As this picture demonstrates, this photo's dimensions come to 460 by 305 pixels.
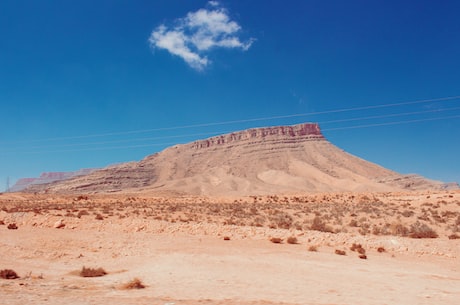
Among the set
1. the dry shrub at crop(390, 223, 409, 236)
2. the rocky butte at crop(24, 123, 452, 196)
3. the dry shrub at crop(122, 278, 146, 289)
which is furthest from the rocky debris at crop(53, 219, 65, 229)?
the rocky butte at crop(24, 123, 452, 196)

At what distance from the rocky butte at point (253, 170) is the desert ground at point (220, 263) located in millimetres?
85920

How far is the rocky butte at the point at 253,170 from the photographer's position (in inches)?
4739

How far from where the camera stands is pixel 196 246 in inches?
719

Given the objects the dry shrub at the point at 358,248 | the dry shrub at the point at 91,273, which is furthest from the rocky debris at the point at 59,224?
the dry shrub at the point at 358,248

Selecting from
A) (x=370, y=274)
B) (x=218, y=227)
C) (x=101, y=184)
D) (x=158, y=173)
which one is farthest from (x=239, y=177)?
(x=370, y=274)

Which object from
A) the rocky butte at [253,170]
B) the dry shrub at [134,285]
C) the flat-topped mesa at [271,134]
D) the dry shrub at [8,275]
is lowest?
the dry shrub at [134,285]

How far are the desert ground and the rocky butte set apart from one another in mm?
85920

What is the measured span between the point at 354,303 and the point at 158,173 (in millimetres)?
143943

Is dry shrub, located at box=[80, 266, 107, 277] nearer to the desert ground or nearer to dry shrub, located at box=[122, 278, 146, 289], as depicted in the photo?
the desert ground

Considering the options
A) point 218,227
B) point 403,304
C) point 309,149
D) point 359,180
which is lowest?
point 403,304

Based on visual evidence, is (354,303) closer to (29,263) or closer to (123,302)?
(123,302)

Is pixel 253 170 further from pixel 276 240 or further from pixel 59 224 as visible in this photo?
pixel 276 240

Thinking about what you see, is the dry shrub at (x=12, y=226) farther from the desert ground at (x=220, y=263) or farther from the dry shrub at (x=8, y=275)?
the dry shrub at (x=8, y=275)

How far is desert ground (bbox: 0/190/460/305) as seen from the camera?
995 cm
